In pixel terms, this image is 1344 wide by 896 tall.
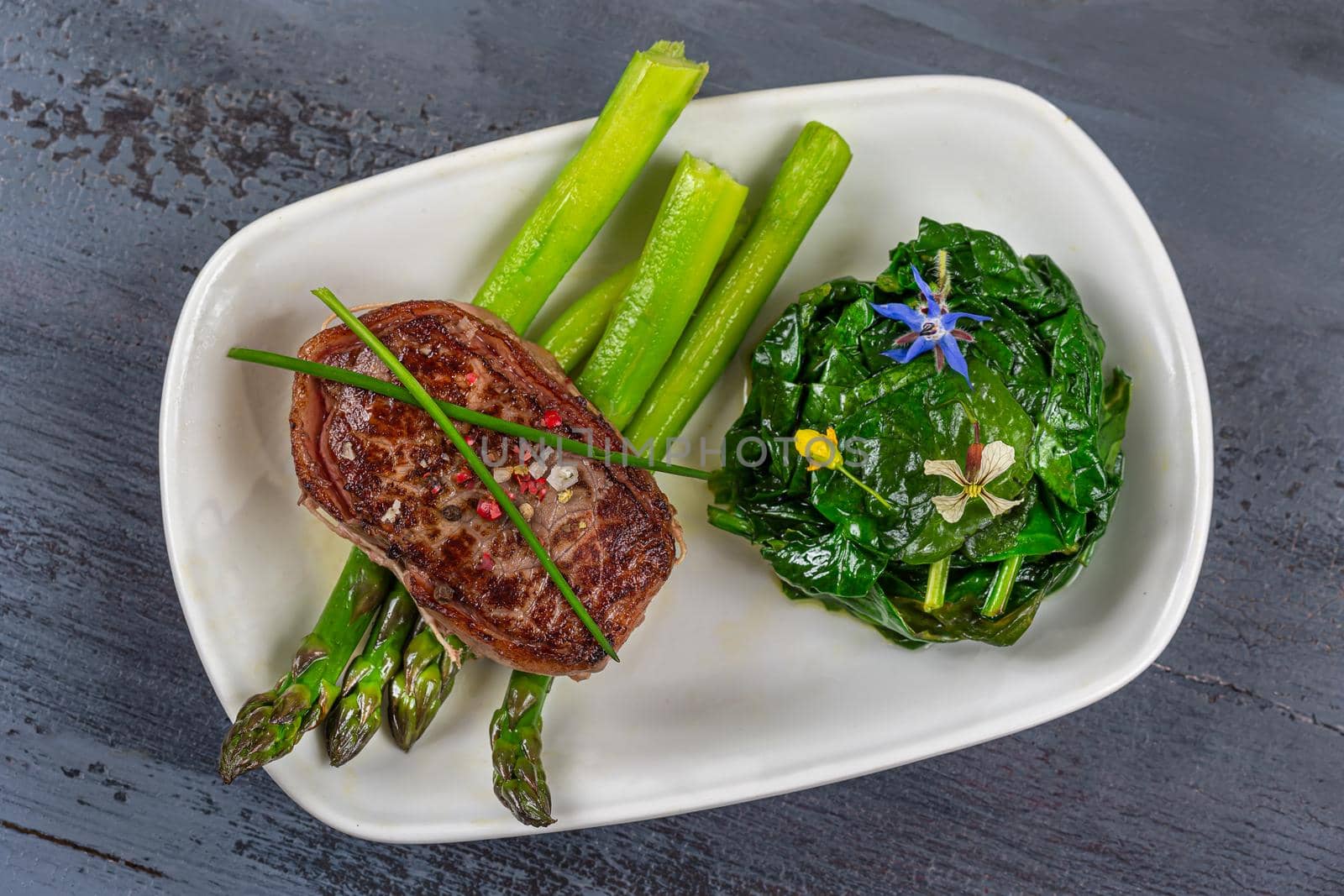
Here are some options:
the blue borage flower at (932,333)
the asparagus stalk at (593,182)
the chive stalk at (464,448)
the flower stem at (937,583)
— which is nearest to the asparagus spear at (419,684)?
the chive stalk at (464,448)

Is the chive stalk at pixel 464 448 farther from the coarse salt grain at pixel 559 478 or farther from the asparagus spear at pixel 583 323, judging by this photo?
the asparagus spear at pixel 583 323

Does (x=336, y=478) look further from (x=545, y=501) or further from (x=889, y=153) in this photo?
(x=889, y=153)

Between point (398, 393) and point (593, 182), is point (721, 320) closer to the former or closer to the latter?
point (593, 182)

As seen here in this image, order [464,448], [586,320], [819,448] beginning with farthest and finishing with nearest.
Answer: [586,320], [819,448], [464,448]

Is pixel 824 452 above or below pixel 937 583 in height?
above

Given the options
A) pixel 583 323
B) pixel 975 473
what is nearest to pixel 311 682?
pixel 583 323
